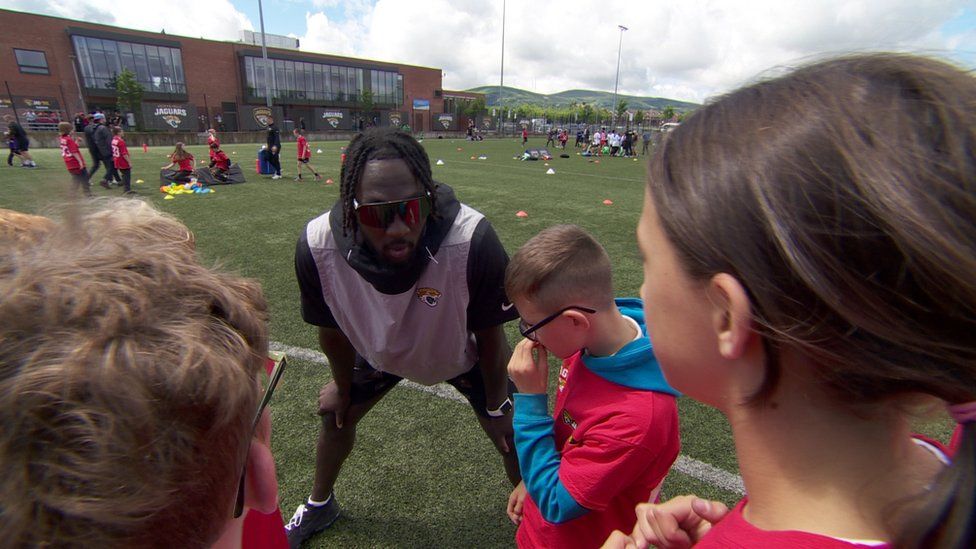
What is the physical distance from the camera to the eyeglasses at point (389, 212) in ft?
6.47

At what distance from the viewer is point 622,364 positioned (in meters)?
1.46

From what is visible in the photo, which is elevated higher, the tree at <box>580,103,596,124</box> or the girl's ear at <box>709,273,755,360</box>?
the tree at <box>580,103,596,124</box>

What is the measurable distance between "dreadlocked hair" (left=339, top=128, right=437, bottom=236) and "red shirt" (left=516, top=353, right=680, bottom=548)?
3.27 ft

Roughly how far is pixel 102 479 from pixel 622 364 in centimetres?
124

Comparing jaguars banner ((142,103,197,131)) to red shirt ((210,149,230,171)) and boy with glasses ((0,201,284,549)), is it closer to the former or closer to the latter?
red shirt ((210,149,230,171))

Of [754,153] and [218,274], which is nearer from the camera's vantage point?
[754,153]

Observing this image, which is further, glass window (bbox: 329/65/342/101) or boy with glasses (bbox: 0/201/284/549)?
glass window (bbox: 329/65/342/101)

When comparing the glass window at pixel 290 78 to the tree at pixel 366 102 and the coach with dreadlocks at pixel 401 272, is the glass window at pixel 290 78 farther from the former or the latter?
the coach with dreadlocks at pixel 401 272

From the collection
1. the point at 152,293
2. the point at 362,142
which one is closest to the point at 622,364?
the point at 152,293

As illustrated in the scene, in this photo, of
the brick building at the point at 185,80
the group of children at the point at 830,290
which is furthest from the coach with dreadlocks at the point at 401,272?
the brick building at the point at 185,80

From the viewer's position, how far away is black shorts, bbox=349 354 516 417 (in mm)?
2441

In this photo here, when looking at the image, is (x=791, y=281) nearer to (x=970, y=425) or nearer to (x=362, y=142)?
(x=970, y=425)

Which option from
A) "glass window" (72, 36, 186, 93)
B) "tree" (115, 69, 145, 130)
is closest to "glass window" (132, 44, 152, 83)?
"glass window" (72, 36, 186, 93)

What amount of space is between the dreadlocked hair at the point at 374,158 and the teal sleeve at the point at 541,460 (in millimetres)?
925
